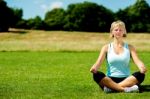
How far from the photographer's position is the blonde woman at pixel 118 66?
1070 centimetres

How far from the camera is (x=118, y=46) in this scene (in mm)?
10984

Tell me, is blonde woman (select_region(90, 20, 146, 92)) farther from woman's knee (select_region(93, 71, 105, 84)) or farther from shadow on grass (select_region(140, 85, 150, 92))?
shadow on grass (select_region(140, 85, 150, 92))

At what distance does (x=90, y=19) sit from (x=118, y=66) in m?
123

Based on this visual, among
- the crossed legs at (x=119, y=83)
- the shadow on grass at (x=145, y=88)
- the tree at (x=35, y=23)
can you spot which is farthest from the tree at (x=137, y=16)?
the crossed legs at (x=119, y=83)

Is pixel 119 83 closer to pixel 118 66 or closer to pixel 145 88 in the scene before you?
pixel 118 66

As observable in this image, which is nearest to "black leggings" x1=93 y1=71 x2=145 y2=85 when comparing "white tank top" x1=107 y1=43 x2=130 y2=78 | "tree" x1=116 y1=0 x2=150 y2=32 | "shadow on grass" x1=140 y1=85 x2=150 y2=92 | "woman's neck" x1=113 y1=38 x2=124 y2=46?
"white tank top" x1=107 y1=43 x2=130 y2=78

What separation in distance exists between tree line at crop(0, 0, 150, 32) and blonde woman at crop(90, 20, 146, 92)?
99.6 m

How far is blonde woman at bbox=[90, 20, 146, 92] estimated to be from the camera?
35.1 ft

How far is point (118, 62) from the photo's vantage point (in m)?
10.8

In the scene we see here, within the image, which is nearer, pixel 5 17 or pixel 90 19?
pixel 5 17

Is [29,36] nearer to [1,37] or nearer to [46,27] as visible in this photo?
[1,37]

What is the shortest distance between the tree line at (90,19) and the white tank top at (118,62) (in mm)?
99646

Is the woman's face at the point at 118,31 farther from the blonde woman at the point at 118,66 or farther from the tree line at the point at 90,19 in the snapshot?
the tree line at the point at 90,19

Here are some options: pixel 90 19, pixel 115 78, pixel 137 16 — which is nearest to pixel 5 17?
pixel 90 19
